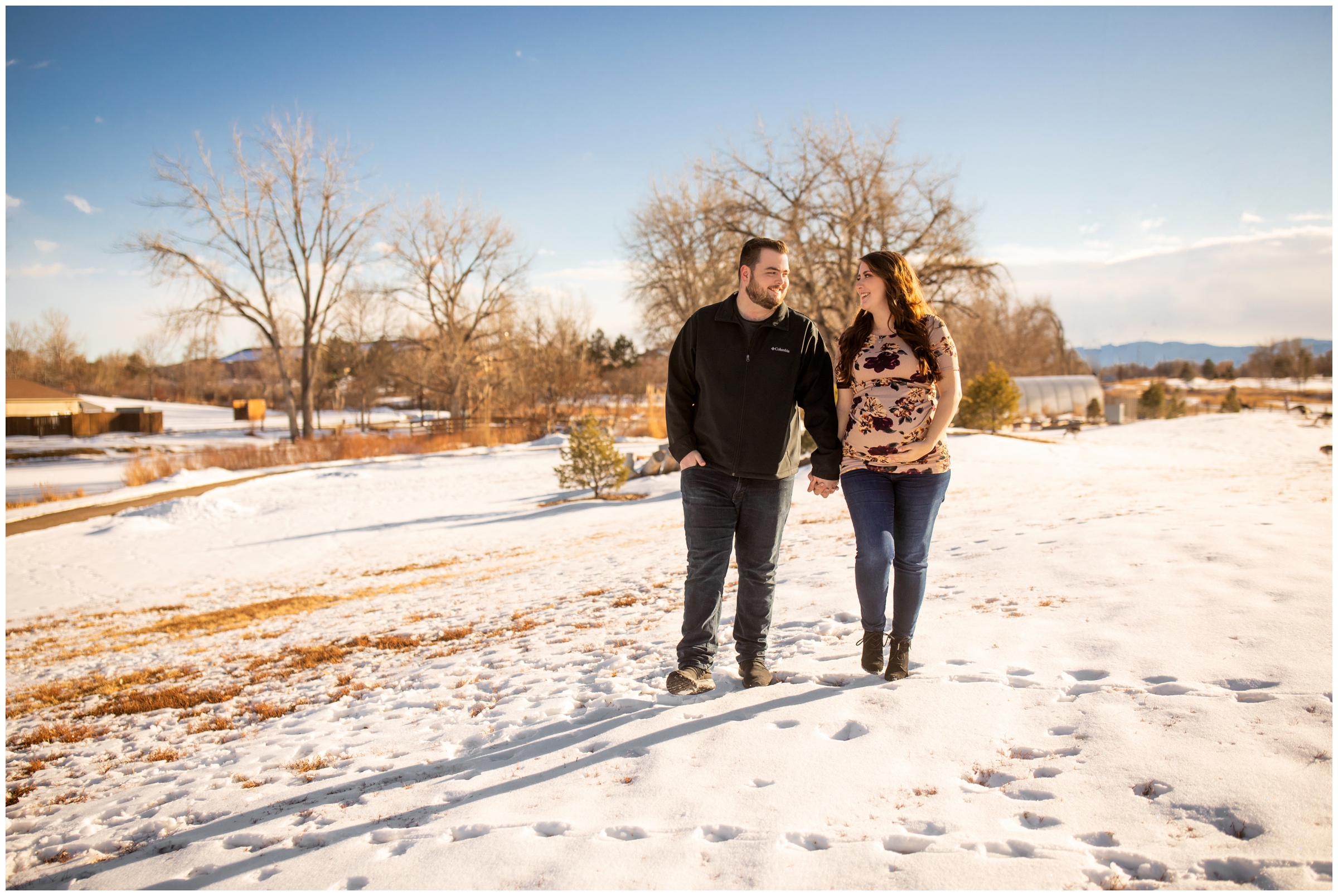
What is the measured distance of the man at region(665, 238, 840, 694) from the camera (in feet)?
10.9

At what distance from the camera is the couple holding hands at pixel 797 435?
10.6 feet

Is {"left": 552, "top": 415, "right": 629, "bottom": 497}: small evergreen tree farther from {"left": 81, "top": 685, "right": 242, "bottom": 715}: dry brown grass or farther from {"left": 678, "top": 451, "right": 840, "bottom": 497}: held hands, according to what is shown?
{"left": 678, "top": 451, "right": 840, "bottom": 497}: held hands

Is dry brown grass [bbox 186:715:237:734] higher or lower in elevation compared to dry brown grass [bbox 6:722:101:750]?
higher

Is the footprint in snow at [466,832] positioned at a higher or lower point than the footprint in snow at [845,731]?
lower

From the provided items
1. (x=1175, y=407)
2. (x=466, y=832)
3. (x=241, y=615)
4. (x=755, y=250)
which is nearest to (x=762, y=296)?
(x=755, y=250)

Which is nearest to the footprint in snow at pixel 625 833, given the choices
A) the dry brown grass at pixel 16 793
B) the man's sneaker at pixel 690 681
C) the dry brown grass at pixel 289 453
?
the man's sneaker at pixel 690 681

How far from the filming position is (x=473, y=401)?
139ft

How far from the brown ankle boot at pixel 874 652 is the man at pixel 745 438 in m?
0.52

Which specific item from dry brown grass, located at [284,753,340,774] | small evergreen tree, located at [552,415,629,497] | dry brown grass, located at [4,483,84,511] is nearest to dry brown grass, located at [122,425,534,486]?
dry brown grass, located at [4,483,84,511]

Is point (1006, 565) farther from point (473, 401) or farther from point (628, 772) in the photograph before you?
point (473, 401)

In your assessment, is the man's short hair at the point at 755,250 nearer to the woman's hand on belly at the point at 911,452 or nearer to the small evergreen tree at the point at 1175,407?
the woman's hand on belly at the point at 911,452

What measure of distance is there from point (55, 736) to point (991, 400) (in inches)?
923

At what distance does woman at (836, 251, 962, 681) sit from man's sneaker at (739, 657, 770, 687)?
0.63 m

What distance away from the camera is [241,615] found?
8188 mm
